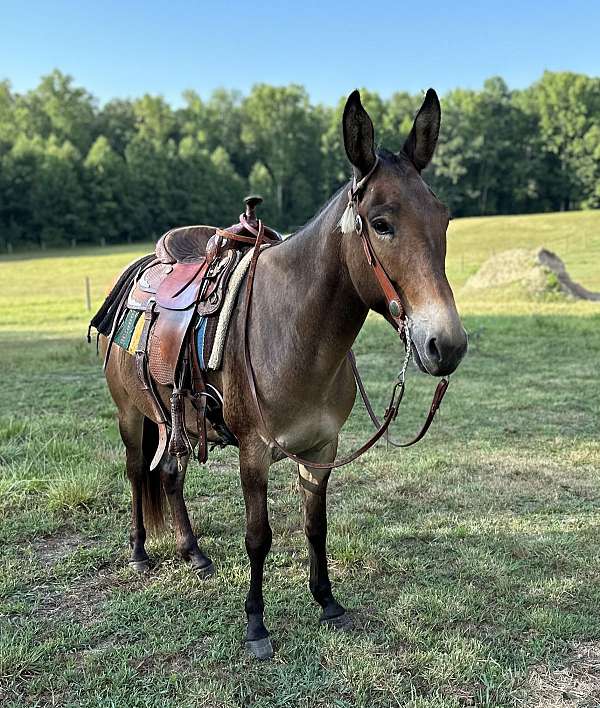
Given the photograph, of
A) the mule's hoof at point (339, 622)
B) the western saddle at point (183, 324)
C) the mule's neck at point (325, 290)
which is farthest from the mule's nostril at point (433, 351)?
the mule's hoof at point (339, 622)

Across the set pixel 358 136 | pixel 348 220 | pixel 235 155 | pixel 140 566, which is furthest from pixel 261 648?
pixel 235 155

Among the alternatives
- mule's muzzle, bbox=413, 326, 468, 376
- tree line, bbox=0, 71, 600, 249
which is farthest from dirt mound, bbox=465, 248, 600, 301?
tree line, bbox=0, 71, 600, 249

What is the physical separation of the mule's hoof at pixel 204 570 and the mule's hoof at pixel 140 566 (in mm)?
292

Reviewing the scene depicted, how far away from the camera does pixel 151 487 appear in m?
3.75

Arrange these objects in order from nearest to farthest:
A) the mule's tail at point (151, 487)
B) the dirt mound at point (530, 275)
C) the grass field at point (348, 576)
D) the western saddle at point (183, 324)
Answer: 1. the grass field at point (348, 576)
2. the western saddle at point (183, 324)
3. the mule's tail at point (151, 487)
4. the dirt mound at point (530, 275)

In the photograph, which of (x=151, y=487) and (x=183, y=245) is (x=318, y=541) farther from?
(x=183, y=245)

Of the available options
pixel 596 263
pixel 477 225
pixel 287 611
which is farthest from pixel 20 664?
pixel 477 225

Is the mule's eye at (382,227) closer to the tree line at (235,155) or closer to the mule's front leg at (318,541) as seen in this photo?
the mule's front leg at (318,541)

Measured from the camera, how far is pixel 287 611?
310 centimetres

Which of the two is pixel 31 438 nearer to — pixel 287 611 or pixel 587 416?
pixel 287 611

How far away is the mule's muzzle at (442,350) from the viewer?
1.85 meters

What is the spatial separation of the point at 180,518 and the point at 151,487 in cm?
29

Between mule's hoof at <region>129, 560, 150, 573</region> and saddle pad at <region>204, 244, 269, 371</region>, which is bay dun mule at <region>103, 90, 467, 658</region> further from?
mule's hoof at <region>129, 560, 150, 573</region>

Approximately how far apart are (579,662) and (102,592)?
2.47 metres
